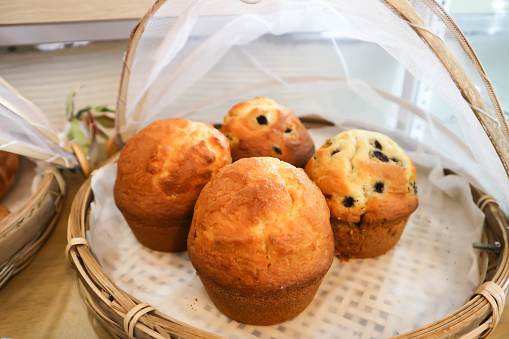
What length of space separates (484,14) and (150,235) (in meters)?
1.72

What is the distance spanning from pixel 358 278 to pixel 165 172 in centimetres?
67

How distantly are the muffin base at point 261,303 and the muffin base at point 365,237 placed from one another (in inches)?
9.0

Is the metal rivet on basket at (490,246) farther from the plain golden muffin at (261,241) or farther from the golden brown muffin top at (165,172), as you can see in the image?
the golden brown muffin top at (165,172)

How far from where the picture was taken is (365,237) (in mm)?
1109

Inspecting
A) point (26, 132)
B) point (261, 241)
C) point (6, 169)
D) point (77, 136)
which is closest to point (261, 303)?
point (261, 241)

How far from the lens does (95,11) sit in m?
1.79

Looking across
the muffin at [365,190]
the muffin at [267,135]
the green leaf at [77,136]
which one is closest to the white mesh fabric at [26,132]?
the green leaf at [77,136]

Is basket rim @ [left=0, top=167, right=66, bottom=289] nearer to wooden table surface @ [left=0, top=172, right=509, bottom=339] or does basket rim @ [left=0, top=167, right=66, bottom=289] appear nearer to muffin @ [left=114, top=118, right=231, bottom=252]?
wooden table surface @ [left=0, top=172, right=509, bottom=339]

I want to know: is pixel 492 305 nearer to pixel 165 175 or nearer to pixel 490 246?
pixel 490 246

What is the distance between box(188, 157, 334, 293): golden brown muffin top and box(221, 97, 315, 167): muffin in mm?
334

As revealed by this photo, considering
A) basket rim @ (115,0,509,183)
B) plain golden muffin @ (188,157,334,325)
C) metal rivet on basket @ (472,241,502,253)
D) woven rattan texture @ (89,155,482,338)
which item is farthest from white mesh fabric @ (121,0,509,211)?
plain golden muffin @ (188,157,334,325)

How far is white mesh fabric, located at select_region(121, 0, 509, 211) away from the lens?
0.89m

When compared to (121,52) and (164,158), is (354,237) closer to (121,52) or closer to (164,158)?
(164,158)

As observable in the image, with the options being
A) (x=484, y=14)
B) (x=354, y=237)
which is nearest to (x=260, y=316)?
(x=354, y=237)
